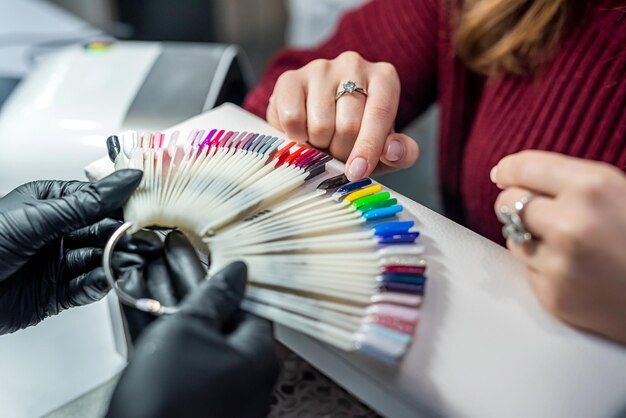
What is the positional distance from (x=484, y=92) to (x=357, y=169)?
10.6 inches

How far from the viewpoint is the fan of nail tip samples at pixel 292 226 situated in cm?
33

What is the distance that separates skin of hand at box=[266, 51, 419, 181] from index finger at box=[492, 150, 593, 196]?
0.34ft

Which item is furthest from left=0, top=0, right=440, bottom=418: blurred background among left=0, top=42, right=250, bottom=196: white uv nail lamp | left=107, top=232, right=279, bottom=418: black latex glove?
left=107, top=232, right=279, bottom=418: black latex glove

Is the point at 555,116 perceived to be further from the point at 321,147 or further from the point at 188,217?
the point at 188,217

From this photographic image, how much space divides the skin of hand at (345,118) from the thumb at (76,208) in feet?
0.46

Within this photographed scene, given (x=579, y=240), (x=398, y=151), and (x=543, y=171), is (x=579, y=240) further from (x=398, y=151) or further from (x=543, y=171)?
(x=398, y=151)

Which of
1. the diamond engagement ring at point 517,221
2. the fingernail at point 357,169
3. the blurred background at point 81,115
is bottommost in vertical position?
the blurred background at point 81,115

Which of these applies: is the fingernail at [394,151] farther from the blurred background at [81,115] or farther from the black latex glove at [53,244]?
the black latex glove at [53,244]

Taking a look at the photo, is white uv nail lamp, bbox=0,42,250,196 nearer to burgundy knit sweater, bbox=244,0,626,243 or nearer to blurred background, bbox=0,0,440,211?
burgundy knit sweater, bbox=244,0,626,243

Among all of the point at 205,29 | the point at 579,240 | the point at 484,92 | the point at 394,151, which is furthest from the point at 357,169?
the point at 205,29

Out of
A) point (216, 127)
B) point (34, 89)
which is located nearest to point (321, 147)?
point (216, 127)

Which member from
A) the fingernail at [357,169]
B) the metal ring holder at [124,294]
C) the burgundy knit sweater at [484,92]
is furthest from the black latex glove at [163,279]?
the burgundy knit sweater at [484,92]

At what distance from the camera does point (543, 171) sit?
1.10 ft

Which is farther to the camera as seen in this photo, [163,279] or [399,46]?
[399,46]
